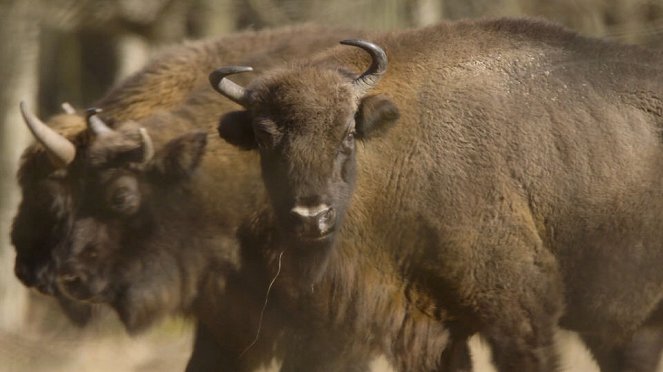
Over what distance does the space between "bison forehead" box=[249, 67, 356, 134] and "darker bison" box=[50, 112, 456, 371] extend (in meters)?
0.51

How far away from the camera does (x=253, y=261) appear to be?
18.4 ft

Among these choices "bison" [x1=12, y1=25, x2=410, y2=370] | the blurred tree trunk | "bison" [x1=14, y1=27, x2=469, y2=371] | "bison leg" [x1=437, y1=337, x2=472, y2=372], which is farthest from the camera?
the blurred tree trunk

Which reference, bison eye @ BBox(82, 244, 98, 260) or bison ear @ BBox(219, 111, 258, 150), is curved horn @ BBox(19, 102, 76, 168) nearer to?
bison eye @ BBox(82, 244, 98, 260)

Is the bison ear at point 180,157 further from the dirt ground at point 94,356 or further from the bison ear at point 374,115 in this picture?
the dirt ground at point 94,356

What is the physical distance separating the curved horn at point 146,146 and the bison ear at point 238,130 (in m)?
0.46

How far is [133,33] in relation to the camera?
927 cm

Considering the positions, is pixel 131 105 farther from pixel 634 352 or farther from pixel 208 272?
pixel 634 352

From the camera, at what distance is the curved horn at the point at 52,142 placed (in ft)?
18.3

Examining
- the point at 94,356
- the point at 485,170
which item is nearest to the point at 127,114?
the point at 485,170

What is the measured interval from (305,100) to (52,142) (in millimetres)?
1380

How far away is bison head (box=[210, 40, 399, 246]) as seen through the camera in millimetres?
4875

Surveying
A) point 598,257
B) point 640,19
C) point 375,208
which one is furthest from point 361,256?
point 640,19

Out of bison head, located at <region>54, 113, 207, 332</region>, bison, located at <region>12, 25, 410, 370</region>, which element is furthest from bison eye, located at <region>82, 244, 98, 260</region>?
bison, located at <region>12, 25, 410, 370</region>

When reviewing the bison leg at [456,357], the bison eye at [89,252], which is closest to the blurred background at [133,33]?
the bison eye at [89,252]
